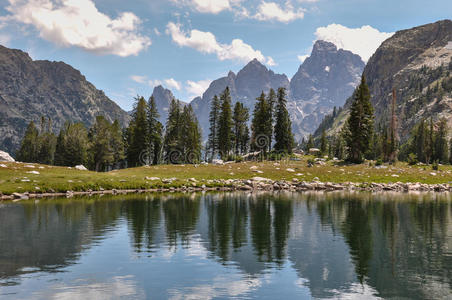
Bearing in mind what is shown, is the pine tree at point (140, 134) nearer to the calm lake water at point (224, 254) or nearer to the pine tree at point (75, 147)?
the pine tree at point (75, 147)

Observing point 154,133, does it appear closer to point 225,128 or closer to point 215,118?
point 225,128

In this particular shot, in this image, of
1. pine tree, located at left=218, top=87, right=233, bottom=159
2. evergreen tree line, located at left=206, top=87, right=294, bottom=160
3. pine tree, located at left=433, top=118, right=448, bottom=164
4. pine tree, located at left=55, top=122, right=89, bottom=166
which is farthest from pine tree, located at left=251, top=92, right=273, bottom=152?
pine tree, located at left=433, top=118, right=448, bottom=164

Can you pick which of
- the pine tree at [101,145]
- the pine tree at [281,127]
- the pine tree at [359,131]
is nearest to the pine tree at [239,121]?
the pine tree at [281,127]

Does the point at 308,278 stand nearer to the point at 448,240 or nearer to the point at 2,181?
the point at 448,240

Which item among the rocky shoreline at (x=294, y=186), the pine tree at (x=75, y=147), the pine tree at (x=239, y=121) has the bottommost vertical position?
the rocky shoreline at (x=294, y=186)

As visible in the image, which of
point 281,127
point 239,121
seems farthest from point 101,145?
point 281,127

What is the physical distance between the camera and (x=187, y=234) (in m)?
27.4

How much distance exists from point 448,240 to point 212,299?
18.9 metres

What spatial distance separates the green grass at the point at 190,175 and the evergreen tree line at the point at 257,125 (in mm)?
15442

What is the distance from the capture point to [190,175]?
8056 centimetres

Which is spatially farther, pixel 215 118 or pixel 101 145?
pixel 215 118

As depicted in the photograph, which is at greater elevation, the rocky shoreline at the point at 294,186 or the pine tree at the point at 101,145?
the pine tree at the point at 101,145

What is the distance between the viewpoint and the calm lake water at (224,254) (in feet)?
49.3

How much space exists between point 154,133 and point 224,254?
94476 mm
